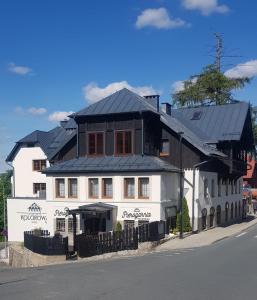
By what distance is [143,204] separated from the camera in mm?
30750

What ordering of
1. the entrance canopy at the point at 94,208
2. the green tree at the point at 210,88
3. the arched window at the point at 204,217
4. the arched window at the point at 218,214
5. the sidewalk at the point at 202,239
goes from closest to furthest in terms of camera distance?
the sidewalk at the point at 202,239 → the entrance canopy at the point at 94,208 → the arched window at the point at 204,217 → the arched window at the point at 218,214 → the green tree at the point at 210,88

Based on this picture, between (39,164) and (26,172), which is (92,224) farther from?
(26,172)

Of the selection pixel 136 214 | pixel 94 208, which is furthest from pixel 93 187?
pixel 136 214

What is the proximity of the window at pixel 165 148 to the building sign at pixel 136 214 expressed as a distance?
5.46 meters

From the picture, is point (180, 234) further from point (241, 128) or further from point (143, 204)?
point (241, 128)

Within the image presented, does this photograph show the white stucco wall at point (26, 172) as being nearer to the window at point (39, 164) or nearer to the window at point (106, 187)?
the window at point (39, 164)

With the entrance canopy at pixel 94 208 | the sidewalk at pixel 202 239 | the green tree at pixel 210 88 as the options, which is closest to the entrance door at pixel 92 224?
the entrance canopy at pixel 94 208

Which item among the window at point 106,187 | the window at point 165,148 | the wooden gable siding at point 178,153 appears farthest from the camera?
the window at point 165,148

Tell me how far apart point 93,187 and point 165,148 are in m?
5.91

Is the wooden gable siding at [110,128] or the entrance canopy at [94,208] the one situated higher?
the wooden gable siding at [110,128]

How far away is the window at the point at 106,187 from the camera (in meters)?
32.2

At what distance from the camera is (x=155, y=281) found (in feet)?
49.5

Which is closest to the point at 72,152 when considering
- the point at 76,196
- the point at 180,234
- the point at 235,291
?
the point at 76,196

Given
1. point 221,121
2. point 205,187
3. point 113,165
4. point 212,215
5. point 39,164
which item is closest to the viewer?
point 113,165
